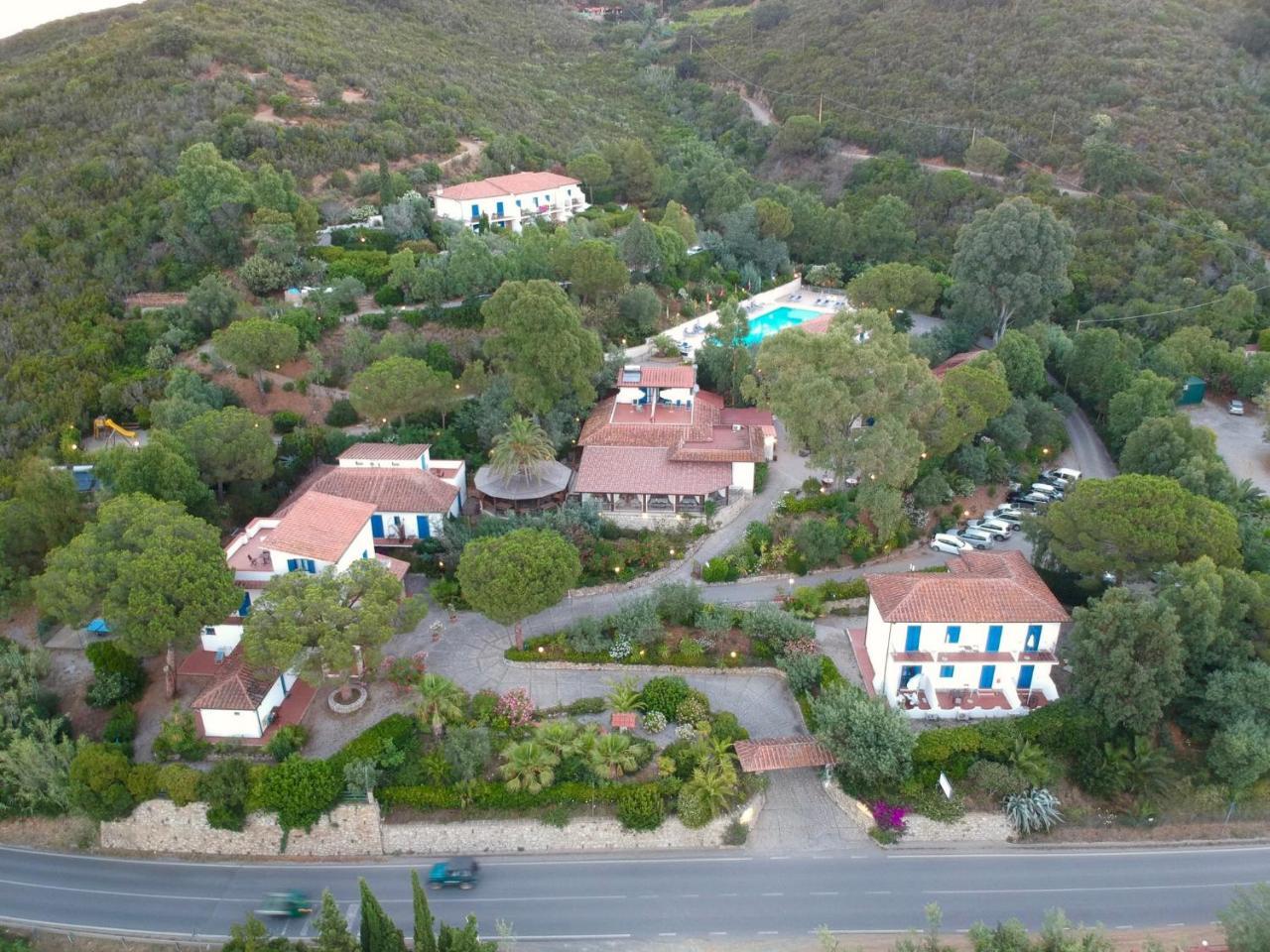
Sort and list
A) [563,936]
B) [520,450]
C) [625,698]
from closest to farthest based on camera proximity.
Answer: [563,936] < [625,698] < [520,450]

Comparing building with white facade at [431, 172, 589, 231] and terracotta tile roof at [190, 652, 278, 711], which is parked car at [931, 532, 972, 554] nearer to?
terracotta tile roof at [190, 652, 278, 711]

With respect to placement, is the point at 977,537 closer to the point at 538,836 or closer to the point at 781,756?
the point at 781,756

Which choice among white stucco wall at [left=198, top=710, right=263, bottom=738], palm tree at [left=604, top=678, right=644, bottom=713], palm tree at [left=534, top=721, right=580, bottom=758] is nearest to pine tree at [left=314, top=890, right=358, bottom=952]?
palm tree at [left=534, top=721, right=580, bottom=758]

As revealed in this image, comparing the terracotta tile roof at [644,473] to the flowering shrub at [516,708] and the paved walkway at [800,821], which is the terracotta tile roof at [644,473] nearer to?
the flowering shrub at [516,708]

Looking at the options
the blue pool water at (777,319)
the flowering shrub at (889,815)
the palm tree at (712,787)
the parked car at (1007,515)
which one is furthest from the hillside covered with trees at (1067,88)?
the palm tree at (712,787)

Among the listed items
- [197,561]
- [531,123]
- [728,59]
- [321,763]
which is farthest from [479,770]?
[728,59]

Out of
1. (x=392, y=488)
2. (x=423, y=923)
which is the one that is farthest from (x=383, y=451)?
(x=423, y=923)

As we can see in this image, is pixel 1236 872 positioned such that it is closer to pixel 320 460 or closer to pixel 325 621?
pixel 325 621
